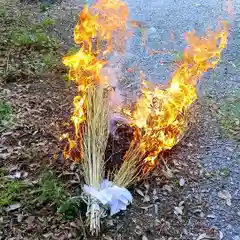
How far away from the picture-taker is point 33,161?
3.30 m

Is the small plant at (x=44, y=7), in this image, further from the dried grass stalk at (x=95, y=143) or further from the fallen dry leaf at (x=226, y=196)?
the fallen dry leaf at (x=226, y=196)

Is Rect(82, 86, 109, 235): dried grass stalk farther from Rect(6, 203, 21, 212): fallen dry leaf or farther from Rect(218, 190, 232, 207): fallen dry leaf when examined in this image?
Rect(218, 190, 232, 207): fallen dry leaf

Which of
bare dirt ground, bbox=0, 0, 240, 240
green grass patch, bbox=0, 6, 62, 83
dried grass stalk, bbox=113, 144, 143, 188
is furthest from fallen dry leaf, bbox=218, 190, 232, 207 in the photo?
green grass patch, bbox=0, 6, 62, 83

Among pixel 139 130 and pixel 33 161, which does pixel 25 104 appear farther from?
pixel 139 130

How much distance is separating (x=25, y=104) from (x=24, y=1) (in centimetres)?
389

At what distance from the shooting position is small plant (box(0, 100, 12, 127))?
3763mm

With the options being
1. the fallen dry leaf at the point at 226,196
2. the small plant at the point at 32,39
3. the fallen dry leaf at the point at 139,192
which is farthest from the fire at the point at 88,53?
the fallen dry leaf at the point at 226,196

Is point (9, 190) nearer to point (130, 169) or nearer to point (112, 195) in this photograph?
point (112, 195)

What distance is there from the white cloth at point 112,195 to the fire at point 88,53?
18.6 inches

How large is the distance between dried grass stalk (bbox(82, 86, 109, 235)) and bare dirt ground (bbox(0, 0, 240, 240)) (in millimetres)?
115

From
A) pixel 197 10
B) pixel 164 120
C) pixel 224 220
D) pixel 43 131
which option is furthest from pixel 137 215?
pixel 197 10

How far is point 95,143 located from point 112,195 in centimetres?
50

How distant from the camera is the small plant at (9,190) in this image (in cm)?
287

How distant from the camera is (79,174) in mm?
3145
